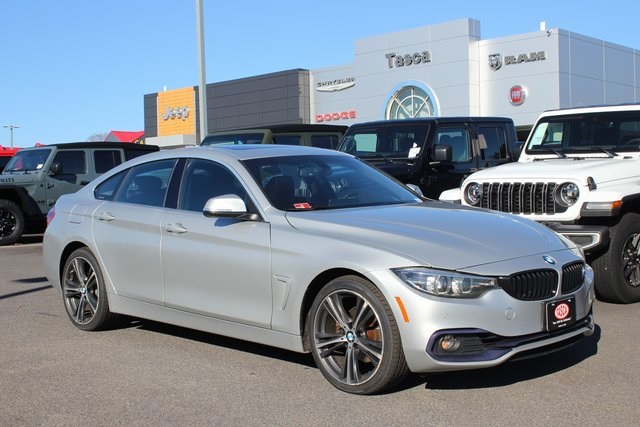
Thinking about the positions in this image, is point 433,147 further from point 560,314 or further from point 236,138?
point 560,314

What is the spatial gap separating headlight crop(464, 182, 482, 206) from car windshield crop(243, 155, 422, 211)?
2.32 meters

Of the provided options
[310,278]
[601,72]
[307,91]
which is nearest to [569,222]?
[310,278]

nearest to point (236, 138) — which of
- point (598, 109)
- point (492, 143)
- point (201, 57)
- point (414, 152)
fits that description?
point (201, 57)

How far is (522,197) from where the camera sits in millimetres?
8320

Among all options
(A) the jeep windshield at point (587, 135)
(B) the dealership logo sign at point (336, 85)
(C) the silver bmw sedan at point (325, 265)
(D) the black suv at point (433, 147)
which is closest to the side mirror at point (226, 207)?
(C) the silver bmw sedan at point (325, 265)

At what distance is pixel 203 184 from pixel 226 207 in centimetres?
82

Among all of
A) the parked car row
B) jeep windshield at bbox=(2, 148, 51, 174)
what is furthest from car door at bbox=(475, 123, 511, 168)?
jeep windshield at bbox=(2, 148, 51, 174)

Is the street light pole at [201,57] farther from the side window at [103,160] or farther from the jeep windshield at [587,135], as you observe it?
the jeep windshield at [587,135]

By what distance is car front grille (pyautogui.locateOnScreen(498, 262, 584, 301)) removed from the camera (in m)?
4.80

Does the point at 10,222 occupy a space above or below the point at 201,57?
below

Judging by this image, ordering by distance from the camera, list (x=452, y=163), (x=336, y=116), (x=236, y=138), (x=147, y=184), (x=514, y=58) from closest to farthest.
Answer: (x=147, y=184), (x=452, y=163), (x=236, y=138), (x=514, y=58), (x=336, y=116)

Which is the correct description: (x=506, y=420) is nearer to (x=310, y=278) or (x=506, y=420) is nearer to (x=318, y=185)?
(x=310, y=278)

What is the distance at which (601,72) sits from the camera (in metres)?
43.8

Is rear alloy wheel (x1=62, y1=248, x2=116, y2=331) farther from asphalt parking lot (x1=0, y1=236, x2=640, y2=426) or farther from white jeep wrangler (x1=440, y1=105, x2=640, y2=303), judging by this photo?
white jeep wrangler (x1=440, y1=105, x2=640, y2=303)
